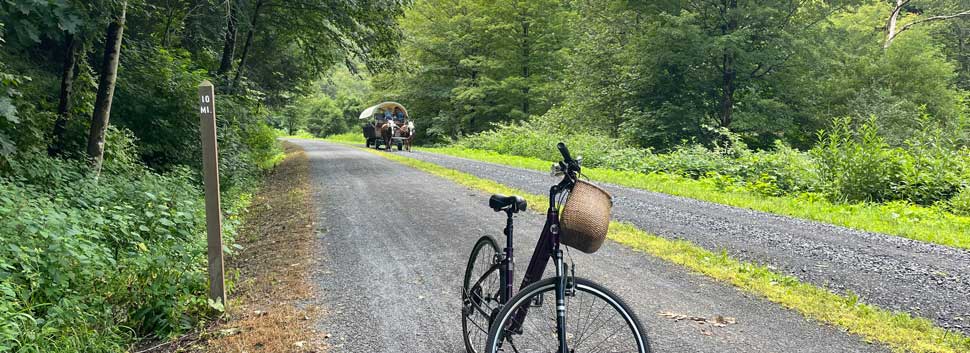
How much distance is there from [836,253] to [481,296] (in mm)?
4654

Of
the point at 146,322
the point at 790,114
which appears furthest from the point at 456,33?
the point at 146,322

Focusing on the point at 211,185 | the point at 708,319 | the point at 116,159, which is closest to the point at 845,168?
the point at 708,319

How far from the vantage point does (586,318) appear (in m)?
2.85

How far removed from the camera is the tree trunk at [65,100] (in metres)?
7.34

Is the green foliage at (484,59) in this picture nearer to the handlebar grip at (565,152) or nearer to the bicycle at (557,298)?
the bicycle at (557,298)

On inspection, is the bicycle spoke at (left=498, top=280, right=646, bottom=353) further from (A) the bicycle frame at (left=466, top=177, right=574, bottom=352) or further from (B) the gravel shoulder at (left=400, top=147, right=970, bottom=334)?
(B) the gravel shoulder at (left=400, top=147, right=970, bottom=334)

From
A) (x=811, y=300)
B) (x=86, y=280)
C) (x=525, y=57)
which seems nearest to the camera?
(x=86, y=280)

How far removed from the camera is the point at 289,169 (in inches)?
632

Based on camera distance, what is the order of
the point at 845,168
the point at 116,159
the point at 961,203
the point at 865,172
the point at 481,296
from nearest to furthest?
1. the point at 481,296
2. the point at 116,159
3. the point at 961,203
4. the point at 865,172
5. the point at 845,168

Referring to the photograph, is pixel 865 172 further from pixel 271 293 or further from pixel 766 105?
pixel 766 105

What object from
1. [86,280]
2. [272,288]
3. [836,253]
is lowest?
[272,288]

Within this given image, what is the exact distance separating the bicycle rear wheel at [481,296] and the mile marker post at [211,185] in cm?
191

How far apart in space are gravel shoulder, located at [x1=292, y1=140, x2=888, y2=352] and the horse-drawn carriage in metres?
17.9

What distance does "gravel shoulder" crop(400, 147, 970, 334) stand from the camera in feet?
15.1
